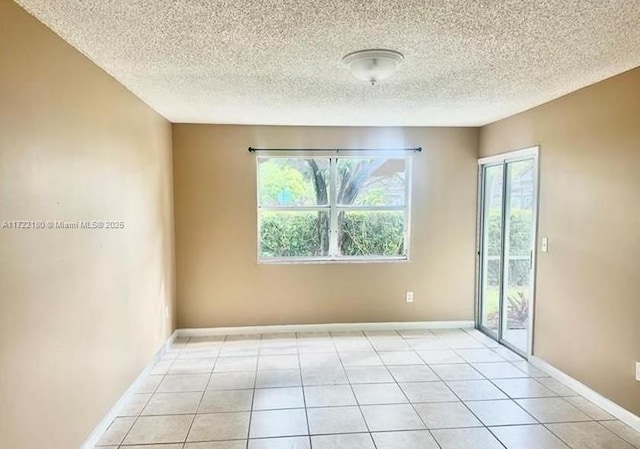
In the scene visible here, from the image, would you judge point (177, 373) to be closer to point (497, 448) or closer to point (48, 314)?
point (48, 314)

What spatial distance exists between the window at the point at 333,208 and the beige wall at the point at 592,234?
159 cm

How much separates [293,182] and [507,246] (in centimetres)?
237

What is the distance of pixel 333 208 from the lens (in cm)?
478

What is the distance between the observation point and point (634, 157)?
273cm

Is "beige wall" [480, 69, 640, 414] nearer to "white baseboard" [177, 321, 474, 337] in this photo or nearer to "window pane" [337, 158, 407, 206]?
"white baseboard" [177, 321, 474, 337]

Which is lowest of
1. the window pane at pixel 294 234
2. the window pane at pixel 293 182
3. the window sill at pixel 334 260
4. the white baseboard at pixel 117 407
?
the white baseboard at pixel 117 407

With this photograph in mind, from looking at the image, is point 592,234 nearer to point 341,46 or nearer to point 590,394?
point 590,394

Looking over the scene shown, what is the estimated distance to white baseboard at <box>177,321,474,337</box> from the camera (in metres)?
4.68

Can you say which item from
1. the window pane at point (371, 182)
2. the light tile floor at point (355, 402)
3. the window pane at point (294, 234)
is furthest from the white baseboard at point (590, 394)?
the window pane at point (294, 234)

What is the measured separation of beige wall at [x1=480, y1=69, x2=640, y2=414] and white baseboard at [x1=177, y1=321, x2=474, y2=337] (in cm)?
128

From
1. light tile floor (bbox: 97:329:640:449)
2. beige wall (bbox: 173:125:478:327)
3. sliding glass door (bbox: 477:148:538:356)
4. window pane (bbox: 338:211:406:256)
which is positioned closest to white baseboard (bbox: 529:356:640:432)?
light tile floor (bbox: 97:329:640:449)

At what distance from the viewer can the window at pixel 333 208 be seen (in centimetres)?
474

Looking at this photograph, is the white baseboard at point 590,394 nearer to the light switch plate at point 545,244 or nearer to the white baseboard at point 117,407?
the light switch plate at point 545,244

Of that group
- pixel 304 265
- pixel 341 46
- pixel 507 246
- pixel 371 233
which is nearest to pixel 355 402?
pixel 304 265
